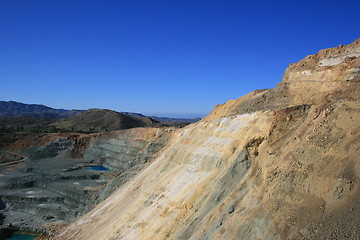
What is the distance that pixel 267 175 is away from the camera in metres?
14.0

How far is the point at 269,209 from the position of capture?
40.5ft

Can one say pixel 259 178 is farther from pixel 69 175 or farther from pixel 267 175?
pixel 69 175

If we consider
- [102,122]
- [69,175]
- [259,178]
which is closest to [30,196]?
[69,175]

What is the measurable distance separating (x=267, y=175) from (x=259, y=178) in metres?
0.51

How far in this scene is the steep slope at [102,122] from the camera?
105 meters

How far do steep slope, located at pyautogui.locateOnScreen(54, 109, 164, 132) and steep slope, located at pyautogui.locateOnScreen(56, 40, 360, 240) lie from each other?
7839 cm

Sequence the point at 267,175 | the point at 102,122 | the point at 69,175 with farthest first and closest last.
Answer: the point at 102,122, the point at 69,175, the point at 267,175

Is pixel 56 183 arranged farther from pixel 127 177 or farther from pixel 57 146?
pixel 57 146

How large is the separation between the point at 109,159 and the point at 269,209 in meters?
45.2

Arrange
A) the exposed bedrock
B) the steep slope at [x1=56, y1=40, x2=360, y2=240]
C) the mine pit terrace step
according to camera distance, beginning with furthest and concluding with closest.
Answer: the mine pit terrace step
the exposed bedrock
the steep slope at [x1=56, y1=40, x2=360, y2=240]

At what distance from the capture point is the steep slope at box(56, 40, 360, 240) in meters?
11.4

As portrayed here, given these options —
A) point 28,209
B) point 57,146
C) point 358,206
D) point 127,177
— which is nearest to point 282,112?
point 358,206

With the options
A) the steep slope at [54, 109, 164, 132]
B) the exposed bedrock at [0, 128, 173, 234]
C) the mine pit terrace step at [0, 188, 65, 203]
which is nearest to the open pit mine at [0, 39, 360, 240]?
Answer: the exposed bedrock at [0, 128, 173, 234]

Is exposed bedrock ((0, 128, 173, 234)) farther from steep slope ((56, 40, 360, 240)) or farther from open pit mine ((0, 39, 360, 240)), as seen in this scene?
steep slope ((56, 40, 360, 240))
